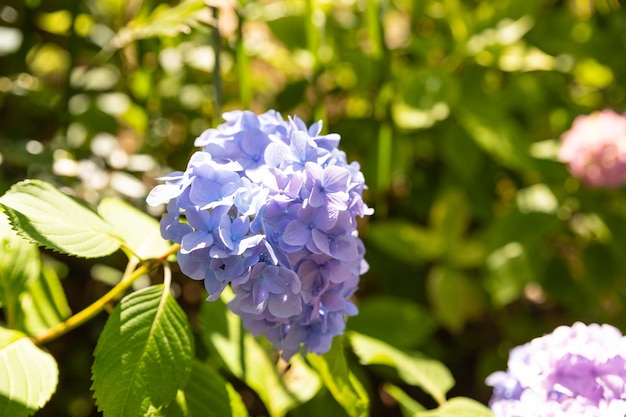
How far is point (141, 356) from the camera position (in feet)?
2.80

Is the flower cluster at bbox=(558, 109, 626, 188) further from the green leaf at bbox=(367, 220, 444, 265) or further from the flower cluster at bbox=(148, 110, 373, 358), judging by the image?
the flower cluster at bbox=(148, 110, 373, 358)

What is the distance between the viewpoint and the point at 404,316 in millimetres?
1496

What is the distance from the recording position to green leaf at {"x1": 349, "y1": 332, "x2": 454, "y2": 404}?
1096mm

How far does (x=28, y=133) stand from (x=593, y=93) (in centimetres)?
165

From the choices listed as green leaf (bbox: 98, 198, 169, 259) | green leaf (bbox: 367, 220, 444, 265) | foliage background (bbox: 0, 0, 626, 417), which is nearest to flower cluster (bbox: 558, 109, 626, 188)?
foliage background (bbox: 0, 0, 626, 417)

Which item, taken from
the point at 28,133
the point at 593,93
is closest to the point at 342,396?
A: the point at 28,133

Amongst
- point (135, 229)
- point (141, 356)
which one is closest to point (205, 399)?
point (141, 356)

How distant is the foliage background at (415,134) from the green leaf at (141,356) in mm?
644

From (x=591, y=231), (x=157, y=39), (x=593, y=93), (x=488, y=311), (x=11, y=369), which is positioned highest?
(x=157, y=39)

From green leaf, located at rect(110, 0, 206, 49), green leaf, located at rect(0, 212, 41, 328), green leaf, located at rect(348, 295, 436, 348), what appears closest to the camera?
green leaf, located at rect(0, 212, 41, 328)

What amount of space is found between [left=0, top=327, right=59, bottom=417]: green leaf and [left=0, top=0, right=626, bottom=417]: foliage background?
572 mm

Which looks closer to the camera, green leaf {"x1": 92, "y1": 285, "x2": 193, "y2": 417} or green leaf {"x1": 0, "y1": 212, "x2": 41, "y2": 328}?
green leaf {"x1": 92, "y1": 285, "x2": 193, "y2": 417}

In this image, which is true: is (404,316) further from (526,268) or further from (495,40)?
(495,40)

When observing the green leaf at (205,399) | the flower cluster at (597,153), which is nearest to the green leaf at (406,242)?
the flower cluster at (597,153)
